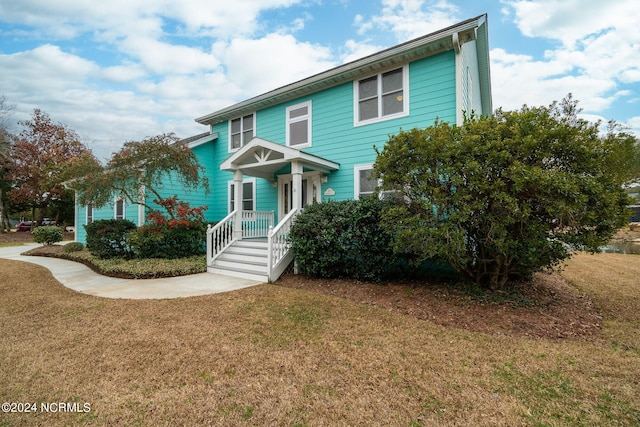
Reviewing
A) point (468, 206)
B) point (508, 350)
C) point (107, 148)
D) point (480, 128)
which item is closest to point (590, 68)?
point (480, 128)

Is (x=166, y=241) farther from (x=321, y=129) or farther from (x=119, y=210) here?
(x=321, y=129)

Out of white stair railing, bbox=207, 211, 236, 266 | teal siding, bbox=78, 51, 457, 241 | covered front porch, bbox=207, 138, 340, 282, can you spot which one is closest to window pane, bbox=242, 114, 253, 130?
teal siding, bbox=78, 51, 457, 241

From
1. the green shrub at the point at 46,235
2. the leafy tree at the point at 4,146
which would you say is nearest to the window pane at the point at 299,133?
the green shrub at the point at 46,235

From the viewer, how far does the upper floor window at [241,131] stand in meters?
11.9

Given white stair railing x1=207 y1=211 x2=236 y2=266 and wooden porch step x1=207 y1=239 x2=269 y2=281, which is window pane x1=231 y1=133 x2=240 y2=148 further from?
wooden porch step x1=207 y1=239 x2=269 y2=281

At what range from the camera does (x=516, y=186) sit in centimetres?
429

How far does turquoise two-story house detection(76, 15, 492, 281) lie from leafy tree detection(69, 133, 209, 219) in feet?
5.14

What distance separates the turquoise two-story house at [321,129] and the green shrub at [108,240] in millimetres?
1117

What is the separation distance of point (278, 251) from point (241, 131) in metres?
6.77

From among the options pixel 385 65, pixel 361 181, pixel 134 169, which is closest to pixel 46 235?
pixel 134 169

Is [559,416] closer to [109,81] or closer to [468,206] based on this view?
[468,206]

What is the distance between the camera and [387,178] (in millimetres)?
5520

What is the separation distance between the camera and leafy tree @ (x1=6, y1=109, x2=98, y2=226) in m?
21.2

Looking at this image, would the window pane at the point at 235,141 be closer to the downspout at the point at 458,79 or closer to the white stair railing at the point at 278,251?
the white stair railing at the point at 278,251
